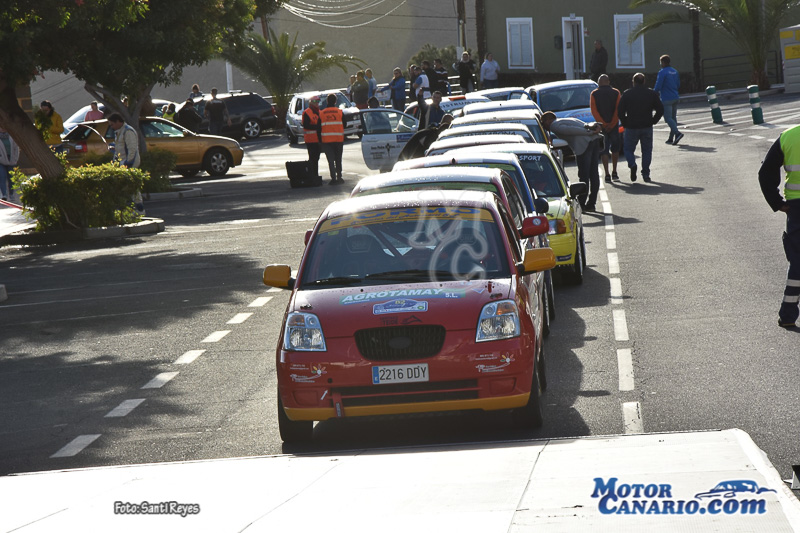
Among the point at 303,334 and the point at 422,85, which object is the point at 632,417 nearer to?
the point at 303,334

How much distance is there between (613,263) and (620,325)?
3707mm

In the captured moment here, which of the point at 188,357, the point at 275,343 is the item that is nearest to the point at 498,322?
the point at 275,343

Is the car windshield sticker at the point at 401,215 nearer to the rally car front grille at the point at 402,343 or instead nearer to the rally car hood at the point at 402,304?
the rally car hood at the point at 402,304

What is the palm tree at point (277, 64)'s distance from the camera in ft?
170

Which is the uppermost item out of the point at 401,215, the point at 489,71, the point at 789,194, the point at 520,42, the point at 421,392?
the point at 520,42

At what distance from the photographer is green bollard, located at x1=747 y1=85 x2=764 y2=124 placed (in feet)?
105

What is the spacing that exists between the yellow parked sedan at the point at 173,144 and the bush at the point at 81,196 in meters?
9.38

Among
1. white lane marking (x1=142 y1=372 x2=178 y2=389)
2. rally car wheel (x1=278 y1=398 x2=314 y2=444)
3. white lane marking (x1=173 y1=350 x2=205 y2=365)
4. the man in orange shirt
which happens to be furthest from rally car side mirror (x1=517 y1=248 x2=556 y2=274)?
the man in orange shirt

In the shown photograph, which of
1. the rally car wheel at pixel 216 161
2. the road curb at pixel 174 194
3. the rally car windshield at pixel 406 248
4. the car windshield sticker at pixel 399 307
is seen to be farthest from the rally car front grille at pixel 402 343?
the rally car wheel at pixel 216 161

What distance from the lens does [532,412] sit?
8078mm

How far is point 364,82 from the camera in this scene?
47875 mm

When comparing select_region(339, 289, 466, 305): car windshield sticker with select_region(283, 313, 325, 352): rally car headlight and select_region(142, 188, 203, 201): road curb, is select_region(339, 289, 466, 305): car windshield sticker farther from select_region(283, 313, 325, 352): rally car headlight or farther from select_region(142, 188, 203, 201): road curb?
select_region(142, 188, 203, 201): road curb

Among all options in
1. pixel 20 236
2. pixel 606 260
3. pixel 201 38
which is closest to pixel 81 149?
pixel 201 38

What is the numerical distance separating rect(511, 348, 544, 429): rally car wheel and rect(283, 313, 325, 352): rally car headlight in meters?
1.37
